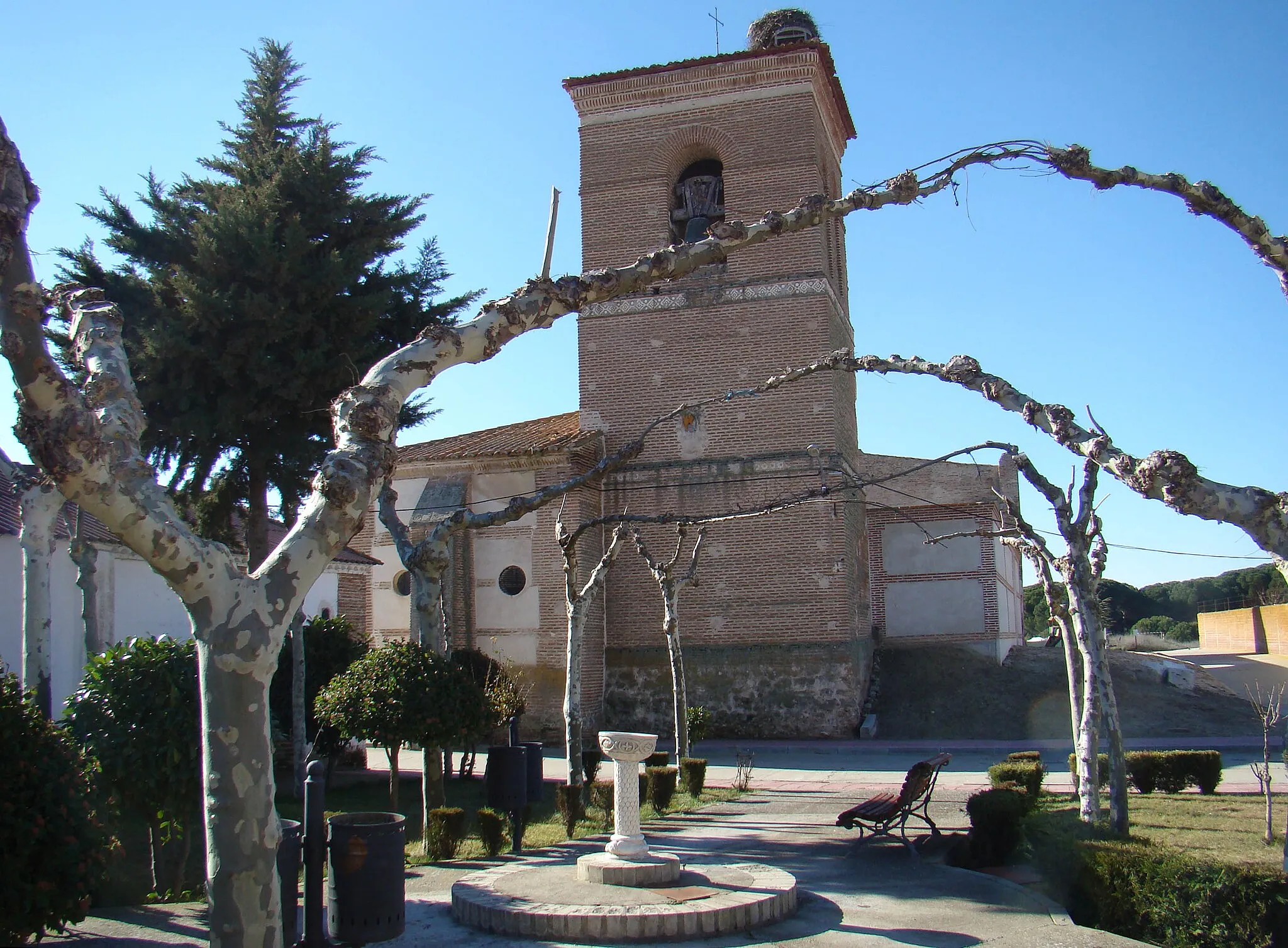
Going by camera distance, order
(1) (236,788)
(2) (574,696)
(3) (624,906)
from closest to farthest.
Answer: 1. (1) (236,788)
2. (3) (624,906)
3. (2) (574,696)

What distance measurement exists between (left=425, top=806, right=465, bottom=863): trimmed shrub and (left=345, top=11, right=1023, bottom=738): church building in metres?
10.5

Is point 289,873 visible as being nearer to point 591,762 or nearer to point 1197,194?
point 1197,194

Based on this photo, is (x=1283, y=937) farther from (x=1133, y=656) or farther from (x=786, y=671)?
(x=1133, y=656)

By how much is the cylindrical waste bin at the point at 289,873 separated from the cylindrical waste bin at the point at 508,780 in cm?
334

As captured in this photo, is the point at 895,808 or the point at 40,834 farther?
A: the point at 895,808

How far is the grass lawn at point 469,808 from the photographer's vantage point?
10.1 meters

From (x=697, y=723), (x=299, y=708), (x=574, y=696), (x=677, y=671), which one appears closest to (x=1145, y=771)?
(x=677, y=671)

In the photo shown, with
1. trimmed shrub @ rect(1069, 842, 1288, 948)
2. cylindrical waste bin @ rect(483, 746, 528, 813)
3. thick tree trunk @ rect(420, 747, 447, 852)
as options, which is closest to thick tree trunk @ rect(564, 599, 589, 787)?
thick tree trunk @ rect(420, 747, 447, 852)

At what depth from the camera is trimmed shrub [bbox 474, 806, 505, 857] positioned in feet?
29.5

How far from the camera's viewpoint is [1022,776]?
11320 mm

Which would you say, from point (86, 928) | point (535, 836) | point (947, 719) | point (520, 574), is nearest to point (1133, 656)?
point (947, 719)

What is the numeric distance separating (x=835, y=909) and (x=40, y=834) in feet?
15.9

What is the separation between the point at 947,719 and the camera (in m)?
20.1

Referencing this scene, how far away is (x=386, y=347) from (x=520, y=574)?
24.9ft
